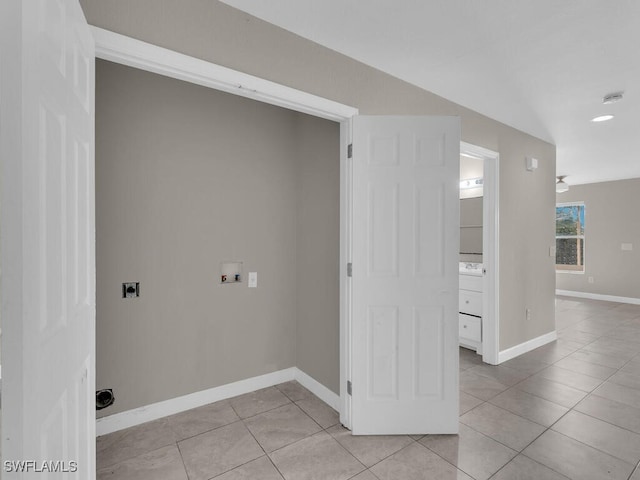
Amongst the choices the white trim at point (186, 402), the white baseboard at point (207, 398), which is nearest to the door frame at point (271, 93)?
the white baseboard at point (207, 398)

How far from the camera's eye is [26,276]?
70 cm

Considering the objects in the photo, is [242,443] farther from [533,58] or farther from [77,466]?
[533,58]

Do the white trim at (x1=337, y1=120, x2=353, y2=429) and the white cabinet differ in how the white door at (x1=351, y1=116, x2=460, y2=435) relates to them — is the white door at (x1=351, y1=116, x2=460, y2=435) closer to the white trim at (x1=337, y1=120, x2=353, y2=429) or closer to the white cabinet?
the white trim at (x1=337, y1=120, x2=353, y2=429)

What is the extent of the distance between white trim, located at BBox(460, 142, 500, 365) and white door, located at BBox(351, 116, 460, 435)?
56.2 inches

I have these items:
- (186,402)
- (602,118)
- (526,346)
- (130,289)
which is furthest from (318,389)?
(602,118)

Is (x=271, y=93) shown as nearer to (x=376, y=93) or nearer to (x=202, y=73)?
(x=202, y=73)

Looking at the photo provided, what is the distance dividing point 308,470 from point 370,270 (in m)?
1.21

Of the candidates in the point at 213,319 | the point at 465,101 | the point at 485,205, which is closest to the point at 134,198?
the point at 213,319

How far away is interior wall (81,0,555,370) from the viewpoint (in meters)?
1.55

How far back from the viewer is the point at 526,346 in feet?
12.3

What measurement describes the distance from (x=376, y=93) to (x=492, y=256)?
2.07 metres

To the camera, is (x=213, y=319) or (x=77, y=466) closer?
(x=77, y=466)

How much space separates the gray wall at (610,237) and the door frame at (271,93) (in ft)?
19.0

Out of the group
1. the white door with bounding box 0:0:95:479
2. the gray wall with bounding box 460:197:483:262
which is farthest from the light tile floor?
the gray wall with bounding box 460:197:483:262
